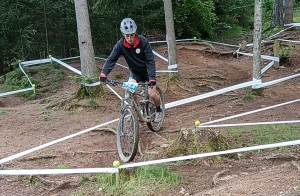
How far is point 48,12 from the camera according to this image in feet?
47.3

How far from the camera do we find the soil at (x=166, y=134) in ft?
12.9

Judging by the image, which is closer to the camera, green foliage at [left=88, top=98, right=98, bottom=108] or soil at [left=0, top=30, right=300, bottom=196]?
soil at [left=0, top=30, right=300, bottom=196]

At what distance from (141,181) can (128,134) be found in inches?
37.3

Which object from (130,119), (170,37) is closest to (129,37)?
(130,119)

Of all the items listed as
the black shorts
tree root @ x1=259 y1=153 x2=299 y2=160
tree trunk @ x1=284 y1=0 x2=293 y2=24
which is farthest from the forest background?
tree root @ x1=259 y1=153 x2=299 y2=160

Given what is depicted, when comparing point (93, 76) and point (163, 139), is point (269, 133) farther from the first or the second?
point (93, 76)

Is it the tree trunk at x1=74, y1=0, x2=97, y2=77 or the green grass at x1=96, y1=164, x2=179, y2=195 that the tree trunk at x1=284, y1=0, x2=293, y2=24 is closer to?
the tree trunk at x1=74, y1=0, x2=97, y2=77

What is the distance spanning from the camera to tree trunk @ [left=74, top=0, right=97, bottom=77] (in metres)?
8.41

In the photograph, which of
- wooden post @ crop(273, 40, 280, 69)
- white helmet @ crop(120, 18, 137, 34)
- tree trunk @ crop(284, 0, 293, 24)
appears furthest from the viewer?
tree trunk @ crop(284, 0, 293, 24)

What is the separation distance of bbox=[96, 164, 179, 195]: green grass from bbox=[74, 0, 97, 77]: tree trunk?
4558mm

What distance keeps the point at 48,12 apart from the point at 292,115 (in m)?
10.7

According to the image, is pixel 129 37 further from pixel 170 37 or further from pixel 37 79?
pixel 37 79

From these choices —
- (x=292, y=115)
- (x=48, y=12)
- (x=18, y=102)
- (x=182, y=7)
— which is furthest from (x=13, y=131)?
(x=182, y=7)

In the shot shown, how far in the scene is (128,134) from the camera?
16.1 feet
